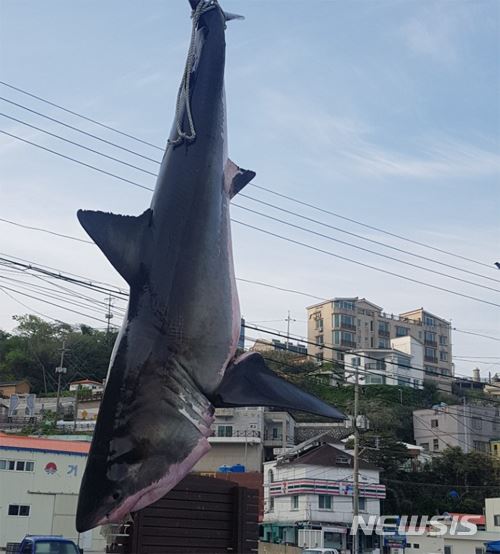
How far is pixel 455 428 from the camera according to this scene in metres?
48.5

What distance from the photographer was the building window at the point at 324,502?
31.7 meters

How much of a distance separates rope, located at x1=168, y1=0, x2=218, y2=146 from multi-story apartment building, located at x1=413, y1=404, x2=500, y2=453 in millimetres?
44807

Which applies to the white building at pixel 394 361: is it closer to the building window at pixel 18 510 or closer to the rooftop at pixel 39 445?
the rooftop at pixel 39 445

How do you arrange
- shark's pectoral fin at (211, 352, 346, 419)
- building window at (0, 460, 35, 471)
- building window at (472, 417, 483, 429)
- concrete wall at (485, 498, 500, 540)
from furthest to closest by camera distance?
building window at (472, 417, 483, 429), concrete wall at (485, 498, 500, 540), building window at (0, 460, 35, 471), shark's pectoral fin at (211, 352, 346, 419)

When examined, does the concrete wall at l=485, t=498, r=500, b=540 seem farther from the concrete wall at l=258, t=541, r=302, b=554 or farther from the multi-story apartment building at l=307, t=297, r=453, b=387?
the multi-story apartment building at l=307, t=297, r=453, b=387

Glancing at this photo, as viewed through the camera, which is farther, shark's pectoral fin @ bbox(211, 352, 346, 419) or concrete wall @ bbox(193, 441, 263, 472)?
concrete wall @ bbox(193, 441, 263, 472)

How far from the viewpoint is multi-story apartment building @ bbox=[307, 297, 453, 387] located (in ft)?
214

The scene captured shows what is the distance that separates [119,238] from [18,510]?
21.8m

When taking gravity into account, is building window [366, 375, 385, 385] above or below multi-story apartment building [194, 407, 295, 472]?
above

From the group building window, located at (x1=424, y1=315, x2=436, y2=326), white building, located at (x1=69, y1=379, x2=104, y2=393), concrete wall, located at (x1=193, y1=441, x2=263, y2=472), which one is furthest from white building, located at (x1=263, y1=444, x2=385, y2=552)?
building window, located at (x1=424, y1=315, x2=436, y2=326)

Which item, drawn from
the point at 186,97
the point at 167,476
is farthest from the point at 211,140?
the point at 167,476

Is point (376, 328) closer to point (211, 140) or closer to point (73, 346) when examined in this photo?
point (73, 346)

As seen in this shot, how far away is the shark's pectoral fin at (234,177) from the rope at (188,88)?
0.44 meters

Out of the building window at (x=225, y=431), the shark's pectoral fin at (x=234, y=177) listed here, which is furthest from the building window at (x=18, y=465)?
the shark's pectoral fin at (x=234, y=177)
